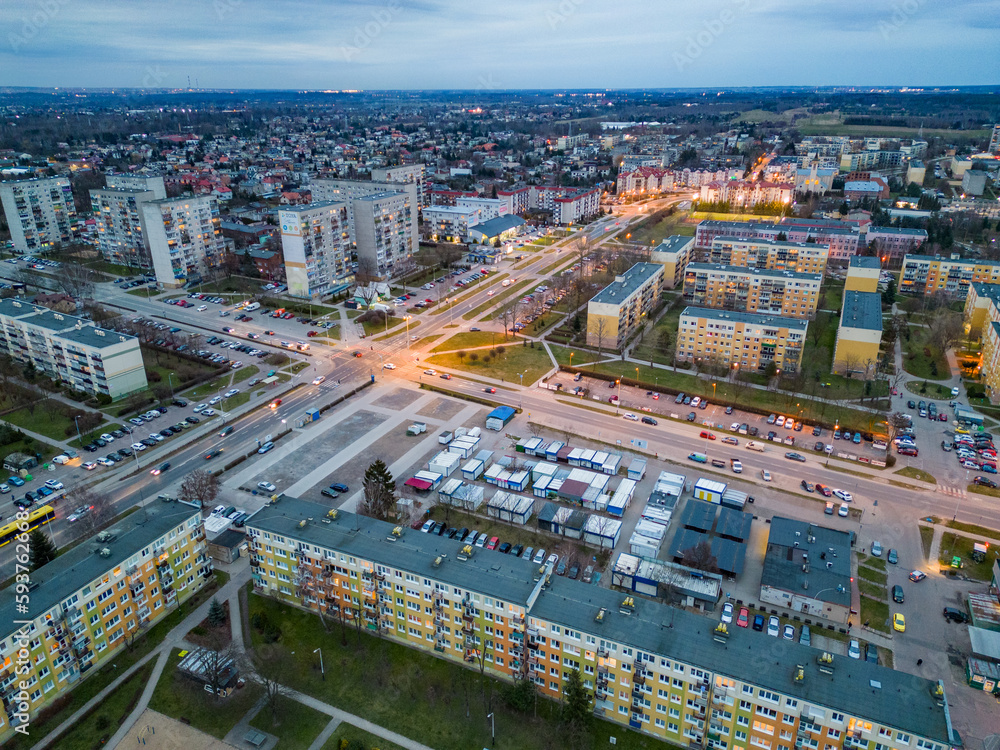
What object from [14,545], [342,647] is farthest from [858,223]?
[14,545]

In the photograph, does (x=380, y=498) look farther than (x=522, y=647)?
Yes

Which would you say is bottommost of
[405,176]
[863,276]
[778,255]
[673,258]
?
[863,276]

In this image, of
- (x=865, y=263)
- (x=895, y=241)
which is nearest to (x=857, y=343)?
(x=865, y=263)

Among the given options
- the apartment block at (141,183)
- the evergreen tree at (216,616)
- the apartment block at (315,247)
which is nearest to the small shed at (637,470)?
the evergreen tree at (216,616)

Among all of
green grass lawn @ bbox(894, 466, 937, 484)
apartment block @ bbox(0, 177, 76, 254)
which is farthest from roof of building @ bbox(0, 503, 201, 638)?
apartment block @ bbox(0, 177, 76, 254)

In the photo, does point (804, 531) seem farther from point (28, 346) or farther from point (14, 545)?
point (28, 346)

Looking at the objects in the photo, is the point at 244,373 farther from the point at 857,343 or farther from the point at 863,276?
the point at 863,276
